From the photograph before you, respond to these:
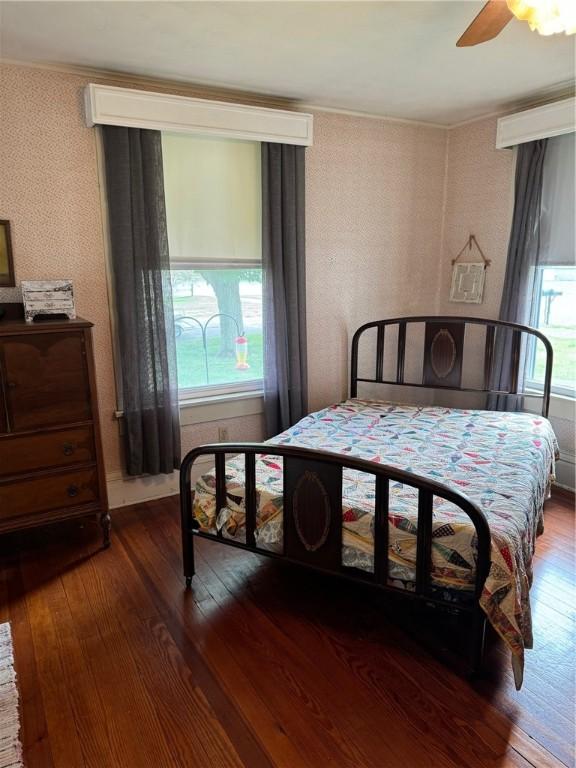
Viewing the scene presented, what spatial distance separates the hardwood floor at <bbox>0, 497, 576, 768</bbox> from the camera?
168cm

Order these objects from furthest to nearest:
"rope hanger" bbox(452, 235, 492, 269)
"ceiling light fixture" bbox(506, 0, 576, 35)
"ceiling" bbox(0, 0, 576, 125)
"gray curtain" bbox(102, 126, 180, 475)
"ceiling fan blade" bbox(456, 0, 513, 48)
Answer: "rope hanger" bbox(452, 235, 492, 269) → "gray curtain" bbox(102, 126, 180, 475) → "ceiling" bbox(0, 0, 576, 125) → "ceiling fan blade" bbox(456, 0, 513, 48) → "ceiling light fixture" bbox(506, 0, 576, 35)

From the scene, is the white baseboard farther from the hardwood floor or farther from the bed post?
the bed post

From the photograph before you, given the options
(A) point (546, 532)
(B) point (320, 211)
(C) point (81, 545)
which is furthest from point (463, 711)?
(B) point (320, 211)

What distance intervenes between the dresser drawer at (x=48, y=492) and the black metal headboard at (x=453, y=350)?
202 centimetres

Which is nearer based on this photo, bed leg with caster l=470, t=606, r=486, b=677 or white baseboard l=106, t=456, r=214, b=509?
bed leg with caster l=470, t=606, r=486, b=677

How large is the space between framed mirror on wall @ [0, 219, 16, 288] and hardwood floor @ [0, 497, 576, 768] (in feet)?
4.75

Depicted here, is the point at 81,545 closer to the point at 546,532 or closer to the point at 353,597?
the point at 353,597

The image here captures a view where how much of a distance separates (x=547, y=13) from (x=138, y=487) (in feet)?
10.1

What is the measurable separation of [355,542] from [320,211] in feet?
8.11

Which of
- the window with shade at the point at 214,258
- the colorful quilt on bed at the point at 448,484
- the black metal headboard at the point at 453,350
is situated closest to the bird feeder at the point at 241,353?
the window with shade at the point at 214,258

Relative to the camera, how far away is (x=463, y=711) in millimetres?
1811

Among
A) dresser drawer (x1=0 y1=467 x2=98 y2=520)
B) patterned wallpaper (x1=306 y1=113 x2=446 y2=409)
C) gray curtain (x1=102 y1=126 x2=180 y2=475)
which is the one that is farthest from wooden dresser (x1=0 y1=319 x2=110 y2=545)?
patterned wallpaper (x1=306 y1=113 x2=446 y2=409)

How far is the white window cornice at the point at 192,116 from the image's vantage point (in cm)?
278

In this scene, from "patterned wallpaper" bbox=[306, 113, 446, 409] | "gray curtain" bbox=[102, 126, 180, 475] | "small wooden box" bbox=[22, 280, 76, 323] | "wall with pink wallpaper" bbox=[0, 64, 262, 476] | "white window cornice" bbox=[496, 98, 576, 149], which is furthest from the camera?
"patterned wallpaper" bbox=[306, 113, 446, 409]
